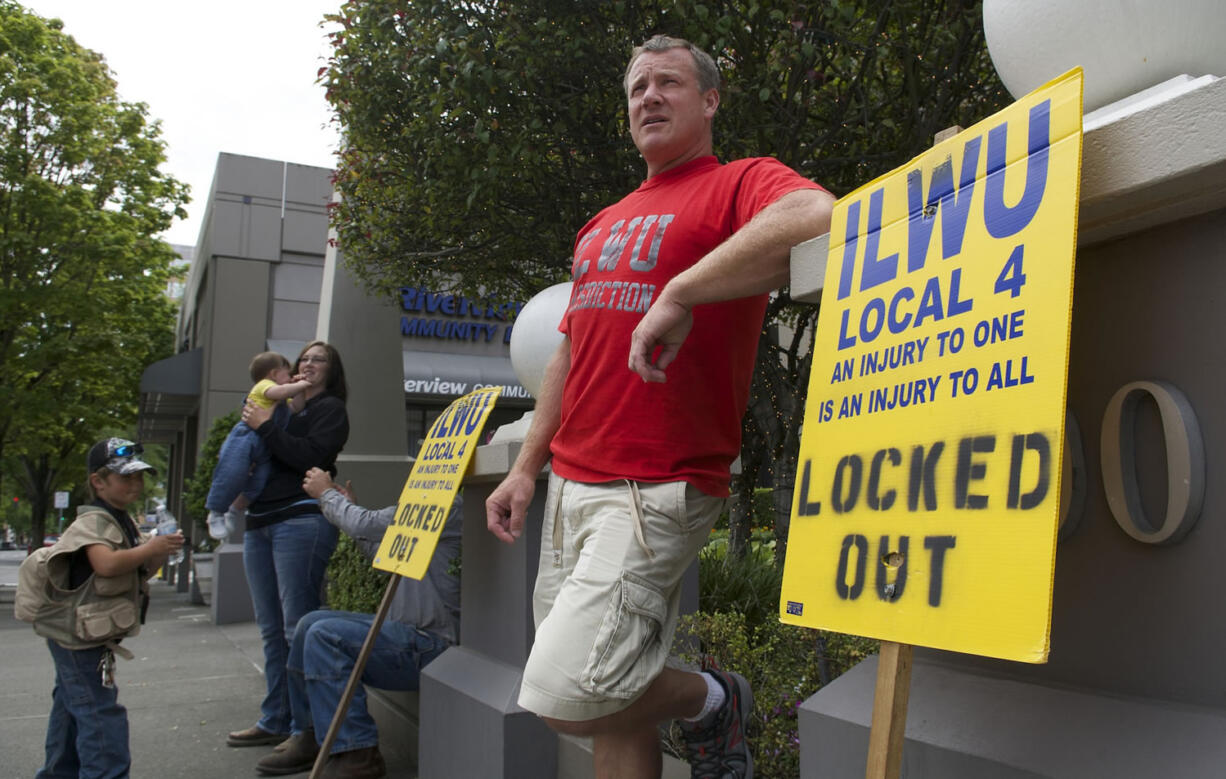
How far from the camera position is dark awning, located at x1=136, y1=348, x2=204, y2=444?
71.2 feet

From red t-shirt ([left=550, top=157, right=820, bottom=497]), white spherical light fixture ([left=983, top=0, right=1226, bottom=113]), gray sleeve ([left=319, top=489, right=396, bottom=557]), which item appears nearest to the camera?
white spherical light fixture ([left=983, top=0, right=1226, bottom=113])

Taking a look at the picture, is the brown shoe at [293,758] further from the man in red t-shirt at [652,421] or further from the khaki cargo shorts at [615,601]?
the khaki cargo shorts at [615,601]

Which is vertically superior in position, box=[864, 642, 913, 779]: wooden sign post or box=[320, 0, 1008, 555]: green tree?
box=[320, 0, 1008, 555]: green tree

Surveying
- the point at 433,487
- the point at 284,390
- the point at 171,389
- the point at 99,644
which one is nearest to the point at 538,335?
the point at 433,487

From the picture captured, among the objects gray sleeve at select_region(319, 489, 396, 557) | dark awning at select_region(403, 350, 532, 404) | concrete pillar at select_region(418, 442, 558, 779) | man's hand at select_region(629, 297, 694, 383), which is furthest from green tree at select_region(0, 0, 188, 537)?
man's hand at select_region(629, 297, 694, 383)

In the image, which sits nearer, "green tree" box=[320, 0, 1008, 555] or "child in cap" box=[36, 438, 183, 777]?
"child in cap" box=[36, 438, 183, 777]

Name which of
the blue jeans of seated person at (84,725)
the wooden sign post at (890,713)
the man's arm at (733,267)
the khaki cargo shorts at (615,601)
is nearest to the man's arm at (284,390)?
the blue jeans of seated person at (84,725)

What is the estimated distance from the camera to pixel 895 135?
19.9 ft

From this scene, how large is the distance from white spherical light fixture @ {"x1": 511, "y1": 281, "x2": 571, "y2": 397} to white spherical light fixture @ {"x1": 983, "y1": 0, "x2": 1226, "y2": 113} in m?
2.34

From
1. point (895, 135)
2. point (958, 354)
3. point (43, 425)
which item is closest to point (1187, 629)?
point (958, 354)

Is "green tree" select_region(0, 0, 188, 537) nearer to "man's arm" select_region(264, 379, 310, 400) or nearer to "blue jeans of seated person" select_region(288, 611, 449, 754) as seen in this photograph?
"man's arm" select_region(264, 379, 310, 400)

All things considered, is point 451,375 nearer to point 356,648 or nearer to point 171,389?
point 171,389

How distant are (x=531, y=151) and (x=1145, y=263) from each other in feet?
14.5

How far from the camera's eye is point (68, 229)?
707 inches
